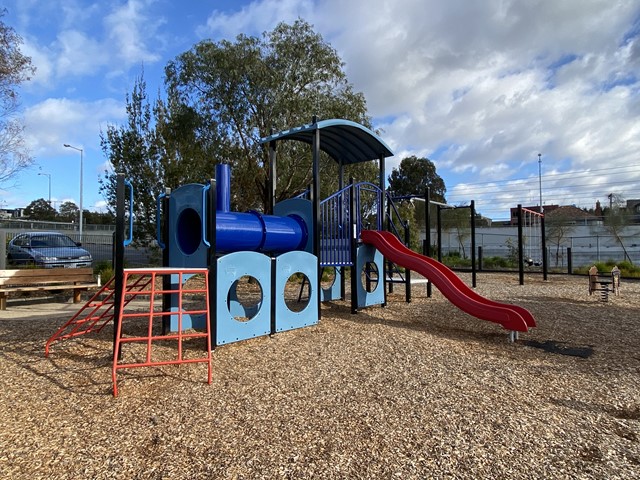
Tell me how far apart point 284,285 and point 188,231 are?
63.2 inches

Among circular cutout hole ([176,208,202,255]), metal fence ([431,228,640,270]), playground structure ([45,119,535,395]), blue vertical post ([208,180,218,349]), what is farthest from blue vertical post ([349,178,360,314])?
metal fence ([431,228,640,270])

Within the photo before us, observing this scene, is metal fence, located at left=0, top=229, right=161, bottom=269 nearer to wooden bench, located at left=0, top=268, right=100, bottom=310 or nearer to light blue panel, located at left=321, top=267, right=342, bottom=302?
wooden bench, located at left=0, top=268, right=100, bottom=310

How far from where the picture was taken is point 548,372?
444 cm

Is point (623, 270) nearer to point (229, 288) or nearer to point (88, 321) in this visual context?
point (229, 288)

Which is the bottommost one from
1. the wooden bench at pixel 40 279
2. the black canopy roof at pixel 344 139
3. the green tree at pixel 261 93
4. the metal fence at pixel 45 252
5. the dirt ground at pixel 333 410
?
the dirt ground at pixel 333 410

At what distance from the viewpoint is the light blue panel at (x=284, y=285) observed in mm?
6283

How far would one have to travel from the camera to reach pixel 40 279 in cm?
949

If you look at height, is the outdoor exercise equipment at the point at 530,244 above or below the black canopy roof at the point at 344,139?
below

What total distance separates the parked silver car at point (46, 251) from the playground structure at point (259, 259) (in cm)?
694

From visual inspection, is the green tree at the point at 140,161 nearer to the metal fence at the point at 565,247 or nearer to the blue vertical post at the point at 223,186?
the blue vertical post at the point at 223,186

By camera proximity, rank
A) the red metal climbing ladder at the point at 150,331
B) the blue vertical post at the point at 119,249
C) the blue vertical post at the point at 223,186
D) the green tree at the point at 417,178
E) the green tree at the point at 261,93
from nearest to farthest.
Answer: the red metal climbing ladder at the point at 150,331, the blue vertical post at the point at 119,249, the blue vertical post at the point at 223,186, the green tree at the point at 261,93, the green tree at the point at 417,178

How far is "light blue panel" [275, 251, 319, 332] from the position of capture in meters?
6.28

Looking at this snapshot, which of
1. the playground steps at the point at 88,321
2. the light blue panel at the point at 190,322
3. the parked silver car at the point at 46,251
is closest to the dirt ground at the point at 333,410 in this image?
the playground steps at the point at 88,321

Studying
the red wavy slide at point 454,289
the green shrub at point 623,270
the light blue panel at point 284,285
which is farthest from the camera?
the green shrub at point 623,270
